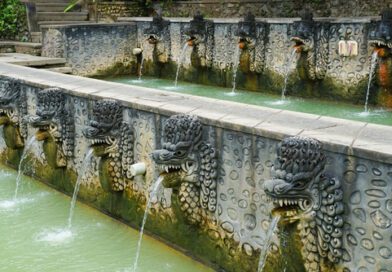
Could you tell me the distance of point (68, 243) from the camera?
18.3 ft

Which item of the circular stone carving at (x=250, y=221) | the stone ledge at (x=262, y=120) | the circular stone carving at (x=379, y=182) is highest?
the stone ledge at (x=262, y=120)

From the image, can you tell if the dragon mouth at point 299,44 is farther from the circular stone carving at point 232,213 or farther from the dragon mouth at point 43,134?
the circular stone carving at point 232,213

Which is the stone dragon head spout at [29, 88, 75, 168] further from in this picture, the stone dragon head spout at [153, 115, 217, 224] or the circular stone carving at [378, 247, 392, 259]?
the circular stone carving at [378, 247, 392, 259]

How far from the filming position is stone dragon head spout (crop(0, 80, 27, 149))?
7461 mm

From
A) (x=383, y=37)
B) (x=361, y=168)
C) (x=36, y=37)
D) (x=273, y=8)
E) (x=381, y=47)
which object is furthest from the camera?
(x=273, y=8)

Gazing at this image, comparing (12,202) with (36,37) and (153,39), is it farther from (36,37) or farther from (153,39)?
(36,37)

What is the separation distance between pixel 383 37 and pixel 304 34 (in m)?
1.45

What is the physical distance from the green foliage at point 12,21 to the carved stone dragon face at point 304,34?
278 inches

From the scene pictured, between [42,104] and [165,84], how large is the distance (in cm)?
540

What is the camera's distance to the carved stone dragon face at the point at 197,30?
1104cm

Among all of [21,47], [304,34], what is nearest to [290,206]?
[304,34]

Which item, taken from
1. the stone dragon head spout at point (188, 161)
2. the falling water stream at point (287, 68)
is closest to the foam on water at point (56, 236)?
the stone dragon head spout at point (188, 161)

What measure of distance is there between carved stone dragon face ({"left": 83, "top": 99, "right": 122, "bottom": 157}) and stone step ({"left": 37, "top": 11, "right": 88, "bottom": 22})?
8.75 meters

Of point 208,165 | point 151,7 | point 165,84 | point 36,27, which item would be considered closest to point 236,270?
point 208,165
